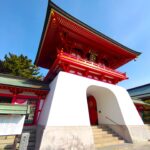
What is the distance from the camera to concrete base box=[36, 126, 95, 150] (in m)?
5.32

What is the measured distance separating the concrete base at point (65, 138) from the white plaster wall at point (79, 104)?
28cm

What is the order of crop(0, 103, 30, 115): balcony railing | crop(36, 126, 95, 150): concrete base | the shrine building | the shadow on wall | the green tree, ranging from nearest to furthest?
1. crop(0, 103, 30, 115): balcony railing
2. crop(36, 126, 95, 150): concrete base
3. the shrine building
4. the shadow on wall
5. the green tree

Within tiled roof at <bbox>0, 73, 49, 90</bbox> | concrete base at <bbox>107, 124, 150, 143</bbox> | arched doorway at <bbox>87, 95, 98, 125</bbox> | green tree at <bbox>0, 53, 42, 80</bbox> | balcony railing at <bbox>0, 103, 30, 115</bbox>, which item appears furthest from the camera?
green tree at <bbox>0, 53, 42, 80</bbox>

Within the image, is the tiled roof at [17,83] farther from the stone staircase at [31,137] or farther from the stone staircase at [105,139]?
the stone staircase at [105,139]

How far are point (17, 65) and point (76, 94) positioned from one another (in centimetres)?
1795

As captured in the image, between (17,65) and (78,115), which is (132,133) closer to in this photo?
(78,115)

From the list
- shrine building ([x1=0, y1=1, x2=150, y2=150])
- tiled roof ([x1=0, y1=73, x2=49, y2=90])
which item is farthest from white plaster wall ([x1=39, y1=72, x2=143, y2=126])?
tiled roof ([x1=0, y1=73, x2=49, y2=90])

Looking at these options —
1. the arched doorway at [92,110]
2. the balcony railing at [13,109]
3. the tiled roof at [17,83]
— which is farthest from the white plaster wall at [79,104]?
the balcony railing at [13,109]

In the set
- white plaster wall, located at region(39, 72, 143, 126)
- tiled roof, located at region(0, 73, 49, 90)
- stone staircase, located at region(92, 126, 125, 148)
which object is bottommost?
stone staircase, located at region(92, 126, 125, 148)

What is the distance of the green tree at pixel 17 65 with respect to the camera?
20.6 m

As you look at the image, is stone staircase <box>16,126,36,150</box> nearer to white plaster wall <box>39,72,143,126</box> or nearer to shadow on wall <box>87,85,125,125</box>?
white plaster wall <box>39,72,143,126</box>

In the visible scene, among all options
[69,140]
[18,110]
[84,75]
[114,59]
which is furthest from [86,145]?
[114,59]

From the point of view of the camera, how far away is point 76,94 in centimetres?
740

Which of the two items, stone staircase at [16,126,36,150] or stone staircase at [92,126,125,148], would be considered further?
stone staircase at [92,126,125,148]
